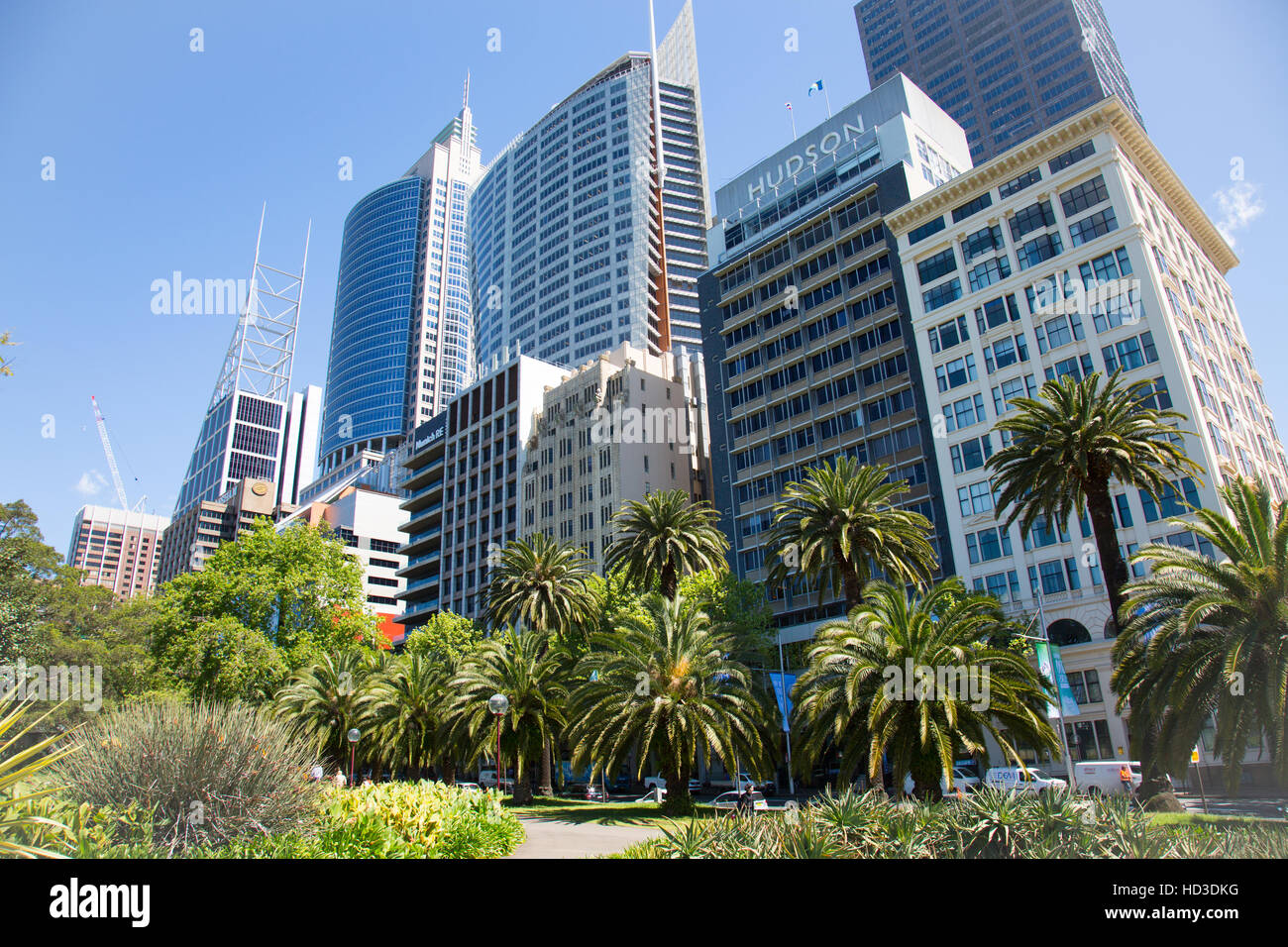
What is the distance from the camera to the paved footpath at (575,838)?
2111 centimetres

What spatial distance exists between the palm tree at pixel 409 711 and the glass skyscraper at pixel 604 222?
10411 cm

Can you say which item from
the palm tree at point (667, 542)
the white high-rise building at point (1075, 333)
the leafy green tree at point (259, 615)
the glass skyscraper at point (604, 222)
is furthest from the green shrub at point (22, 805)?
the glass skyscraper at point (604, 222)

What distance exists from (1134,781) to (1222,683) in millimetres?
13171

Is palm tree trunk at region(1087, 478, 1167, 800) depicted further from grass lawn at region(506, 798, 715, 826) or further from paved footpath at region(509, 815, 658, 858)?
paved footpath at region(509, 815, 658, 858)

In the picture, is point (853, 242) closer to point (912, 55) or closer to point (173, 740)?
point (173, 740)

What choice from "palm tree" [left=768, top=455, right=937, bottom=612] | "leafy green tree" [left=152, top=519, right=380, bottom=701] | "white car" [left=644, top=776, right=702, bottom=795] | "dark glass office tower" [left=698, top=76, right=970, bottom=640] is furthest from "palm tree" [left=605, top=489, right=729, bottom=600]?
"leafy green tree" [left=152, top=519, right=380, bottom=701]

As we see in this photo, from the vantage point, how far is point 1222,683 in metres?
22.5

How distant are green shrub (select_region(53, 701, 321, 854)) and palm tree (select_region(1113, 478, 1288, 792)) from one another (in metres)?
25.5

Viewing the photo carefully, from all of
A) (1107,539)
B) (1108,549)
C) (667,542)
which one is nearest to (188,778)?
(1108,549)

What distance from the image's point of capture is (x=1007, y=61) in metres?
164

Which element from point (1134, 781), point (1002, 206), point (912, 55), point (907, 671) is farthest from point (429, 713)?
point (912, 55)

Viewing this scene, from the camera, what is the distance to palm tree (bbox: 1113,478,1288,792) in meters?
22.0

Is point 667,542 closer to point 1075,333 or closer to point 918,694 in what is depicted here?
point 918,694

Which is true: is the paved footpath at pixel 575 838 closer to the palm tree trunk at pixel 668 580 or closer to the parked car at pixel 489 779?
the palm tree trunk at pixel 668 580
